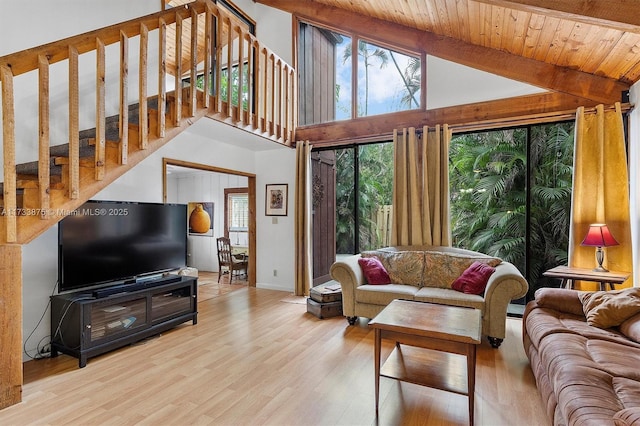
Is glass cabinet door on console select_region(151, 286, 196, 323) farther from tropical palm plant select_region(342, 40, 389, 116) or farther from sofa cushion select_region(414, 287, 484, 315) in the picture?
tropical palm plant select_region(342, 40, 389, 116)

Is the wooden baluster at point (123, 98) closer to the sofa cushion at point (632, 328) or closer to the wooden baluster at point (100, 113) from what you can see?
the wooden baluster at point (100, 113)

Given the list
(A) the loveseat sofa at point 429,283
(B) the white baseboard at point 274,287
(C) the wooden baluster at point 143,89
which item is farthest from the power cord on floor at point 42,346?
(B) the white baseboard at point 274,287

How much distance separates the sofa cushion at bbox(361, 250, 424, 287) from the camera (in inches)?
155

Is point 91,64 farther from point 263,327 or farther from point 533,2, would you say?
point 533,2

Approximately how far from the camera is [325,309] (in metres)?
4.02

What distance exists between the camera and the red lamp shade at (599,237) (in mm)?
3164

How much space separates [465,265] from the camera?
3785mm

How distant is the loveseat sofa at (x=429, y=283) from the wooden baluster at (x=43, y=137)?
2.70 meters

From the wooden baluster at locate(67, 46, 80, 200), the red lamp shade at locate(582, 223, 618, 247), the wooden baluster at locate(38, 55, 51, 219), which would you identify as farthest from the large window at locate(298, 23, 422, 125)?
the wooden baluster at locate(38, 55, 51, 219)

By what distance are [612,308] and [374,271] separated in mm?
2126

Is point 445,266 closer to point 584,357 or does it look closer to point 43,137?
point 584,357

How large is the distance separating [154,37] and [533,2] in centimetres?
418

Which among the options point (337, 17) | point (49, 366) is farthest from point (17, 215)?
point (337, 17)

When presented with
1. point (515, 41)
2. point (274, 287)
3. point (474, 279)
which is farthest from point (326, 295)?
point (515, 41)
